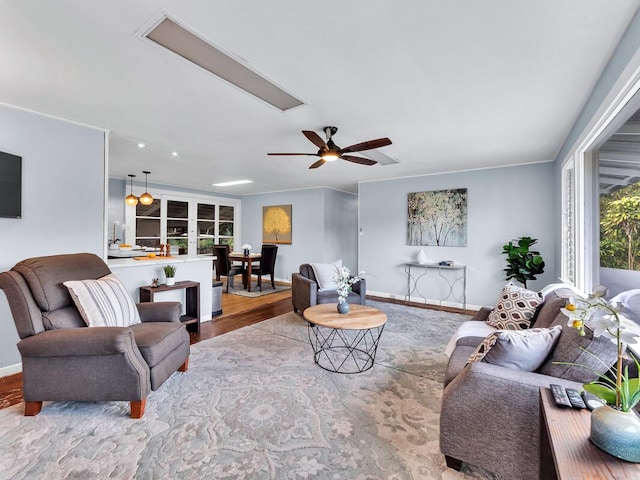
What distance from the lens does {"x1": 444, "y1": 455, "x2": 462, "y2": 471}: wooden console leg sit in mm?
1567

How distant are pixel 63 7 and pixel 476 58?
7.56 ft

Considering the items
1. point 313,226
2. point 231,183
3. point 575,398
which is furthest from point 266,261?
point 575,398

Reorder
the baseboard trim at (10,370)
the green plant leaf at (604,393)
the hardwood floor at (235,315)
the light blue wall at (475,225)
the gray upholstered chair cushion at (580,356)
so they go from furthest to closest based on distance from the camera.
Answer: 1. the light blue wall at (475,225)
2. the baseboard trim at (10,370)
3. the hardwood floor at (235,315)
4. the gray upholstered chair cushion at (580,356)
5. the green plant leaf at (604,393)

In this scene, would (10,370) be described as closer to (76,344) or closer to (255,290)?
(76,344)

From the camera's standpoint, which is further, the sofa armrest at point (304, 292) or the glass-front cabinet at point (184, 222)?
the glass-front cabinet at point (184, 222)

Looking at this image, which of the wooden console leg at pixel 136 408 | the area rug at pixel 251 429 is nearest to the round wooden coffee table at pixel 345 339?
the area rug at pixel 251 429

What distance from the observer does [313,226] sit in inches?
280

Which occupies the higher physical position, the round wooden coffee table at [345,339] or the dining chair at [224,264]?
the dining chair at [224,264]

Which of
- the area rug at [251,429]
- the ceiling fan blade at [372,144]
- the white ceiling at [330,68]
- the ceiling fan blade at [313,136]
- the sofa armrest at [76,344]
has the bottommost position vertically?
the area rug at [251,429]

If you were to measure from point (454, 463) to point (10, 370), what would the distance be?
11.9ft

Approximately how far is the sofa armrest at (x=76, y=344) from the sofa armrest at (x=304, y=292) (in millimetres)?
2432

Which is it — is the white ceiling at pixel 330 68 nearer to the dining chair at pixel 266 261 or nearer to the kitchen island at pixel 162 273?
the kitchen island at pixel 162 273

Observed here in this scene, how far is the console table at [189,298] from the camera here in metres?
3.44

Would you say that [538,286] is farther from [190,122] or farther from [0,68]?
[0,68]
